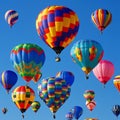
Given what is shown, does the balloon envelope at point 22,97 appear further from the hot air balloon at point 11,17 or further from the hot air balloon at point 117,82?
the hot air balloon at point 11,17

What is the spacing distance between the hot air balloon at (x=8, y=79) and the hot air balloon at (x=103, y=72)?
9955 mm

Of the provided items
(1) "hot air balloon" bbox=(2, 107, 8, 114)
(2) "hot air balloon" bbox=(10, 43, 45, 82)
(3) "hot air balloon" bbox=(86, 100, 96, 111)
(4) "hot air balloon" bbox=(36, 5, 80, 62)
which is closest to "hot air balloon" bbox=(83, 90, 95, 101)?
(3) "hot air balloon" bbox=(86, 100, 96, 111)

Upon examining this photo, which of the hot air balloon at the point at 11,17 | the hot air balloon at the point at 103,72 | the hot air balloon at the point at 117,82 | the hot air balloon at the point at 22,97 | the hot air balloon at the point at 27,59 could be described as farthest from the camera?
the hot air balloon at the point at 11,17

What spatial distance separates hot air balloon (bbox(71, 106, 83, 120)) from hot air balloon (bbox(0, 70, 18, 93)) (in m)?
13.2

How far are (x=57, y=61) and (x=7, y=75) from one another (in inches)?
665

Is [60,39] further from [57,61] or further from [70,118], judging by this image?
[70,118]

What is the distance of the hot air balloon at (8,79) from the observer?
62188 mm

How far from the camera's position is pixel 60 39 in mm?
48344

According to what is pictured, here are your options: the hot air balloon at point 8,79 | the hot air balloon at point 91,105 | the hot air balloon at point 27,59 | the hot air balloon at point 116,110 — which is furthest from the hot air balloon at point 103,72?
the hot air balloon at point 91,105

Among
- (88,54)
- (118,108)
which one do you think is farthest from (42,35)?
(118,108)

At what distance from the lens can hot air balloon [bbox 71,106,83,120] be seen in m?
72.8

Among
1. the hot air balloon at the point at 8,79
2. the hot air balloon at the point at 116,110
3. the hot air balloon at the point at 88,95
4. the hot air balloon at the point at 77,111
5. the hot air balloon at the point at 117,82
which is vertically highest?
the hot air balloon at the point at 8,79

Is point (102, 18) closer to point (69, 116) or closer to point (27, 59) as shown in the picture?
point (27, 59)

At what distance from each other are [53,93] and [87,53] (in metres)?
5.80
